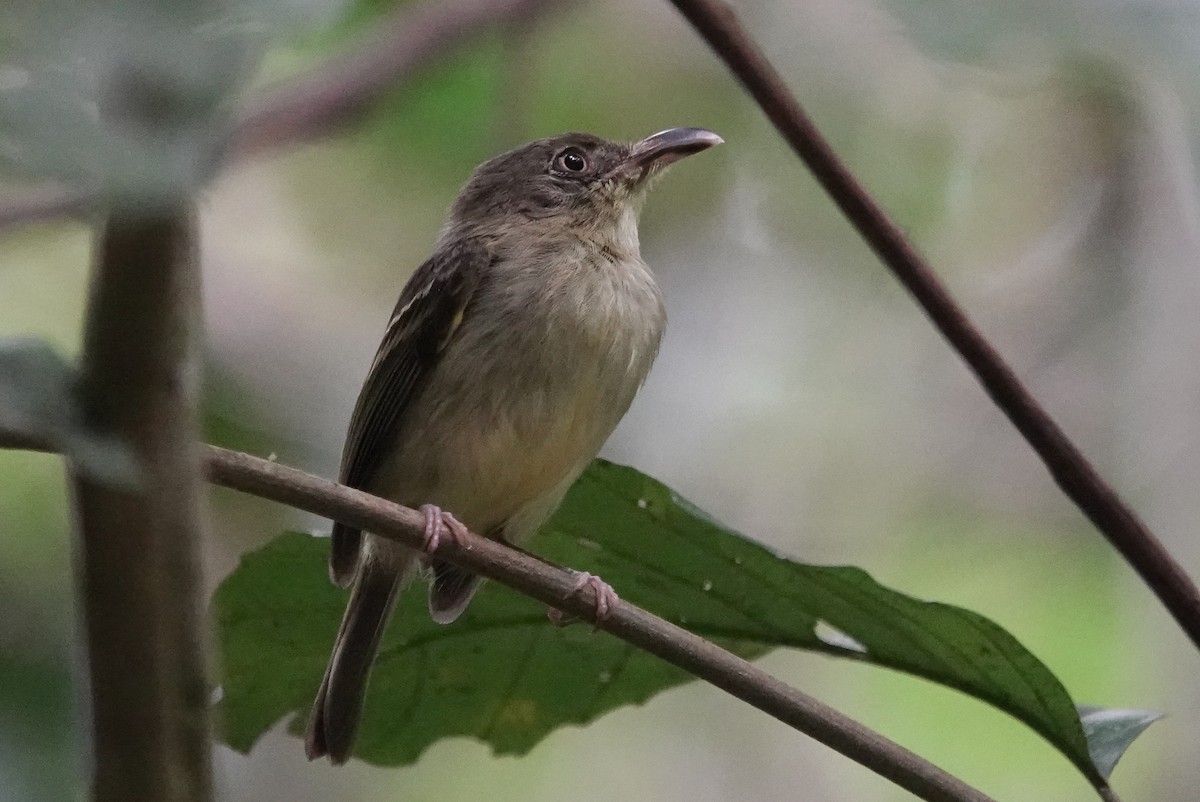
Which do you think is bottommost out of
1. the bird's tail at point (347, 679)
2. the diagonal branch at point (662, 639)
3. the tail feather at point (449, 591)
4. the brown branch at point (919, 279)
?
the bird's tail at point (347, 679)

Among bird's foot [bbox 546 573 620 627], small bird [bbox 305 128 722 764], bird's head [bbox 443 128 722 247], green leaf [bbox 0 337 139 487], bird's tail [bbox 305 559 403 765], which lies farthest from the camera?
bird's head [bbox 443 128 722 247]

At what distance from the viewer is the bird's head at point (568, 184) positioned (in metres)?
4.00

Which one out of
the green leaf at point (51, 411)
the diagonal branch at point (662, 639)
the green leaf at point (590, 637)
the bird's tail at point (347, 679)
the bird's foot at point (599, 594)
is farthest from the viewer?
the bird's tail at point (347, 679)

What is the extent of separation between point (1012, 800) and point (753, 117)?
3.14 meters

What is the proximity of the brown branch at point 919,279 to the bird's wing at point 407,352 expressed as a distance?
1473mm

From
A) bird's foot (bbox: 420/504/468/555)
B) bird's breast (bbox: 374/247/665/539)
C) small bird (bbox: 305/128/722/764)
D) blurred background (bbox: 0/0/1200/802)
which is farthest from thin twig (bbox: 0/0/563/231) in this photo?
bird's foot (bbox: 420/504/468/555)

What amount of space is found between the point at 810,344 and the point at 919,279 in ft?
16.1

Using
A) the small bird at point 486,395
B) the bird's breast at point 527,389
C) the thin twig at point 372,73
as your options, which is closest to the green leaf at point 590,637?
the small bird at point 486,395

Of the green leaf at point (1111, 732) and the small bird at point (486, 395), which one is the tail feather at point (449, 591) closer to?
the small bird at point (486, 395)

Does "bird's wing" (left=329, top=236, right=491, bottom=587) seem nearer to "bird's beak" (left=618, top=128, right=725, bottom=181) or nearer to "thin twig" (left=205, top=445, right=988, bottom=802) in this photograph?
"bird's beak" (left=618, top=128, right=725, bottom=181)

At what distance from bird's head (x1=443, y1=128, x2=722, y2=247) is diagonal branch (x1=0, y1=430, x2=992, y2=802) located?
71.3 inches

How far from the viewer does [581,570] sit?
108 inches

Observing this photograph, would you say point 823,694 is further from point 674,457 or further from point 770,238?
point 770,238

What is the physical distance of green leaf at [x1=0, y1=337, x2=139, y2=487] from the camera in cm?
67
